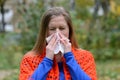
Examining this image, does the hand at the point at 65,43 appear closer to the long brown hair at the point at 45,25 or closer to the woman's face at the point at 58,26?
the woman's face at the point at 58,26

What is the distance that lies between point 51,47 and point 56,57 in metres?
0.12

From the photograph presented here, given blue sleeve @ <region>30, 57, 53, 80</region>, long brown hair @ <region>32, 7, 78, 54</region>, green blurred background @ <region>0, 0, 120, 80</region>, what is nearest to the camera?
blue sleeve @ <region>30, 57, 53, 80</region>

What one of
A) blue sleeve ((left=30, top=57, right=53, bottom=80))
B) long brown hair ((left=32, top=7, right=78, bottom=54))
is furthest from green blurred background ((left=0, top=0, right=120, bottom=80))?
blue sleeve ((left=30, top=57, right=53, bottom=80))

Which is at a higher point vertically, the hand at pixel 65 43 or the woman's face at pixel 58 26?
the woman's face at pixel 58 26

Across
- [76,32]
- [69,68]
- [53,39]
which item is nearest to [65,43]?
[53,39]

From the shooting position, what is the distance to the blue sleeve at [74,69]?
13.3ft

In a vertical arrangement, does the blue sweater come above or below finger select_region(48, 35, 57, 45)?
below

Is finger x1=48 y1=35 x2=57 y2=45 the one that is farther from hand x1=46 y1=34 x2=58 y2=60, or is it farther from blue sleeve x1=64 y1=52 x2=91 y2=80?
blue sleeve x1=64 y1=52 x2=91 y2=80

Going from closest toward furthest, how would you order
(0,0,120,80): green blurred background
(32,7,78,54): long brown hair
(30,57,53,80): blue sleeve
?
(30,57,53,80): blue sleeve
(32,7,78,54): long brown hair
(0,0,120,80): green blurred background

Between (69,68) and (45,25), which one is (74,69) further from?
(45,25)

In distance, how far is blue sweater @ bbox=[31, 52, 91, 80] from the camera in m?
4.04

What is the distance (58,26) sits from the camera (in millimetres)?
4082

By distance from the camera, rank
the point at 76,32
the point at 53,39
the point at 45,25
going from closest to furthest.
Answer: the point at 53,39 < the point at 45,25 < the point at 76,32

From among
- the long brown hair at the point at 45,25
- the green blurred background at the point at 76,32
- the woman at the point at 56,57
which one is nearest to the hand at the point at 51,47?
the woman at the point at 56,57
